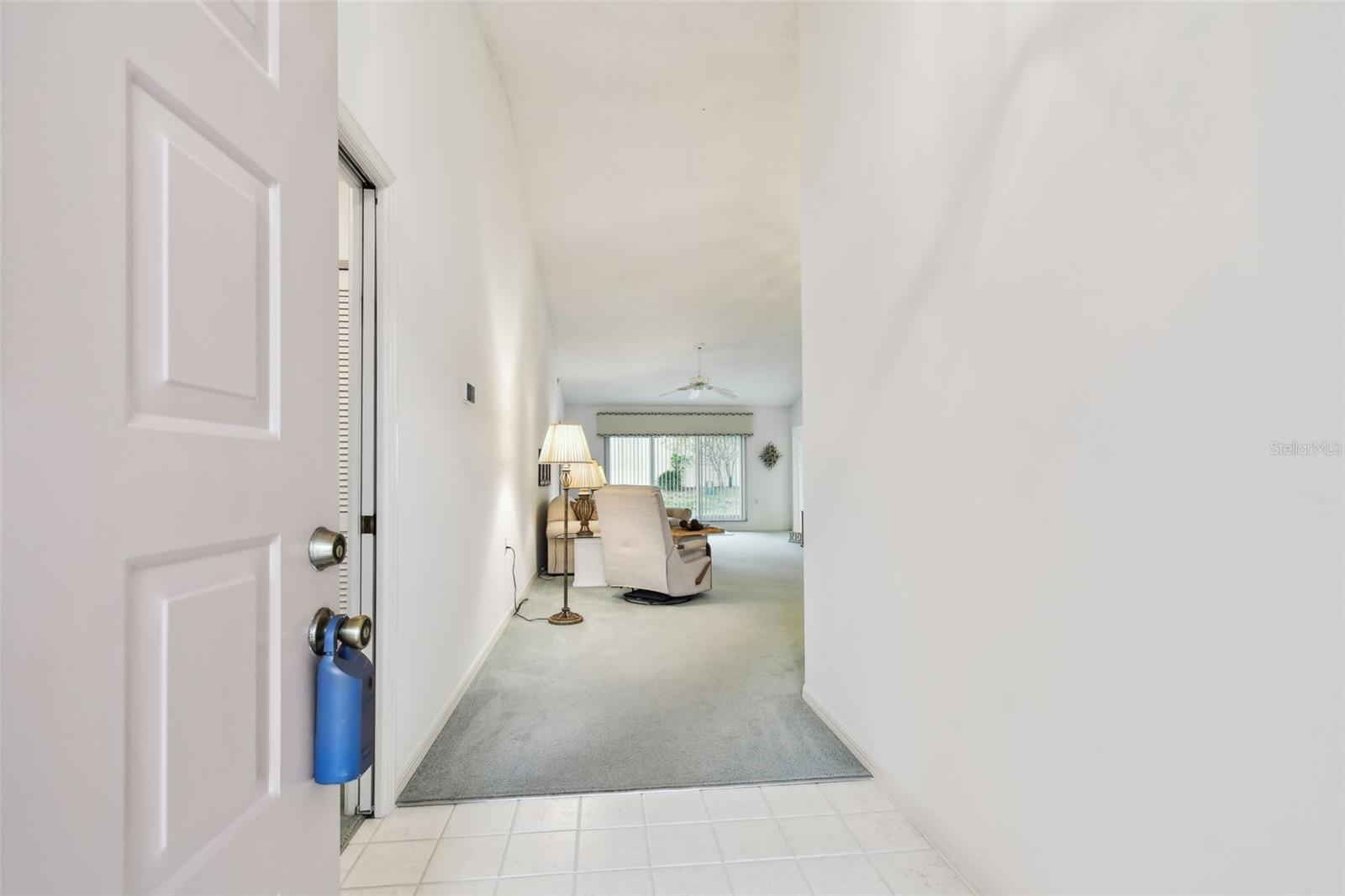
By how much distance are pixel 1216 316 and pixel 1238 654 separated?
0.51 m

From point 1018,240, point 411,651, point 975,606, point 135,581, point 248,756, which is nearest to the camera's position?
point 135,581

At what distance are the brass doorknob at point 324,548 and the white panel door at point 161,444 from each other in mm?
17

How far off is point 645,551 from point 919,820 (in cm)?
336

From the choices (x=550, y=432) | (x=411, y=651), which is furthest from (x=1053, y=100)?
(x=550, y=432)

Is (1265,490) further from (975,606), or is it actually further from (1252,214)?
(975,606)

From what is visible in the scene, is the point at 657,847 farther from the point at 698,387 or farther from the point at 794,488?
the point at 794,488

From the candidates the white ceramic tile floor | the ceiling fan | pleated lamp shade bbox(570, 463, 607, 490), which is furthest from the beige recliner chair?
the ceiling fan

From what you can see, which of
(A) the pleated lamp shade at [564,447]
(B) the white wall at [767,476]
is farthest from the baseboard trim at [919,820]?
(B) the white wall at [767,476]

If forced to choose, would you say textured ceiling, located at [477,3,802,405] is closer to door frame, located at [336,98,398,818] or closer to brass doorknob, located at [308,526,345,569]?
door frame, located at [336,98,398,818]

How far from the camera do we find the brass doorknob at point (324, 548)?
0.84 metres

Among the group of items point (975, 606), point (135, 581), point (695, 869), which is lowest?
point (695, 869)

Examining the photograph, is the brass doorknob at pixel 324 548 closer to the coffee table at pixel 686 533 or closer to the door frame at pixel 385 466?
the door frame at pixel 385 466

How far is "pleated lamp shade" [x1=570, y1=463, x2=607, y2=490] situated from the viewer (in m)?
5.39

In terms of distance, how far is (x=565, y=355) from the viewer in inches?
365
